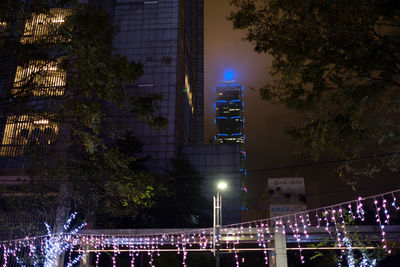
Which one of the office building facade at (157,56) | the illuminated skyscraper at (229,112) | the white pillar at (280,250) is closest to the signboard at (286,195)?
the office building facade at (157,56)

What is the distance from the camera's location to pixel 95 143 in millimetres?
8203

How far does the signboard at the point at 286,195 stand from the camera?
4884 centimetres

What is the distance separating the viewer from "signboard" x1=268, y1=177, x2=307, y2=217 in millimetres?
48844

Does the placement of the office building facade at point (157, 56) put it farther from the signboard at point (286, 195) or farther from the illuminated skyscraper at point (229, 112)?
the illuminated skyscraper at point (229, 112)

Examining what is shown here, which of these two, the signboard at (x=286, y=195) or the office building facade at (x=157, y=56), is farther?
the signboard at (x=286, y=195)

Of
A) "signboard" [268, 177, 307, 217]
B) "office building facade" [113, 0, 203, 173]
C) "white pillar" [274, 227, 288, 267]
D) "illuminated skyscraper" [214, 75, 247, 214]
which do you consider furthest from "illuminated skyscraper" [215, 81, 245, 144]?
"white pillar" [274, 227, 288, 267]

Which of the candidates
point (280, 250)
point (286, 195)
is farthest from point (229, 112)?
point (280, 250)

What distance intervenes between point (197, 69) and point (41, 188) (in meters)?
67.2

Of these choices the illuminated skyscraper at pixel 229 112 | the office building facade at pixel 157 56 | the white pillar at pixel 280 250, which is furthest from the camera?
the illuminated skyscraper at pixel 229 112

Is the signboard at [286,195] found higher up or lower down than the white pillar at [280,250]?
higher up

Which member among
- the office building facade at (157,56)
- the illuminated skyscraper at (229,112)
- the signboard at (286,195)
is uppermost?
the illuminated skyscraper at (229,112)

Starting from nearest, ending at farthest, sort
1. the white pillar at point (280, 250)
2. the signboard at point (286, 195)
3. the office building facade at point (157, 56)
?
the white pillar at point (280, 250), the office building facade at point (157, 56), the signboard at point (286, 195)

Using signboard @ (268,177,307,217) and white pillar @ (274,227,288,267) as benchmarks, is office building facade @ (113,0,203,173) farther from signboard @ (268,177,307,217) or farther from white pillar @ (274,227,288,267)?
white pillar @ (274,227,288,267)

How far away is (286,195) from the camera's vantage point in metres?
49.6
